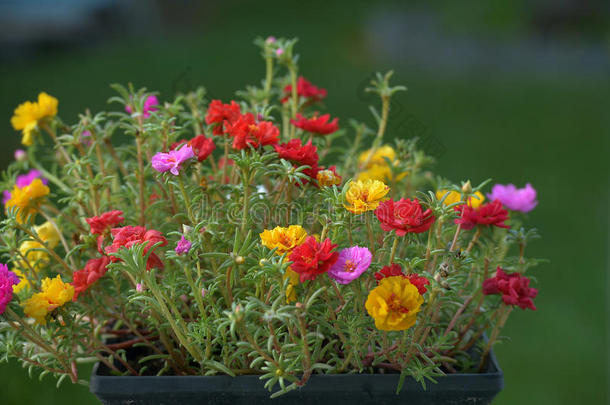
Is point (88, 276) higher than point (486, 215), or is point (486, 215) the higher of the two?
point (88, 276)

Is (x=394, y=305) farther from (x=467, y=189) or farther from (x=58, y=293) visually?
(x=58, y=293)

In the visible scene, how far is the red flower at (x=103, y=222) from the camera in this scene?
0.79 m

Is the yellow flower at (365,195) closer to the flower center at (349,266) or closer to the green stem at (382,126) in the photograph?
the flower center at (349,266)

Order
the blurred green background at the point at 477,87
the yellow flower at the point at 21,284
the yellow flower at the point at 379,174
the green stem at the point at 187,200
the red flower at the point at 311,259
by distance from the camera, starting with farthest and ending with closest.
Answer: the blurred green background at the point at 477,87 → the yellow flower at the point at 379,174 → the yellow flower at the point at 21,284 → the green stem at the point at 187,200 → the red flower at the point at 311,259

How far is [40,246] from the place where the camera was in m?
0.93

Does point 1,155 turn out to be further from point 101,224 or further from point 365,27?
point 365,27

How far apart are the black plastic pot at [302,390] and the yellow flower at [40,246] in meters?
0.25

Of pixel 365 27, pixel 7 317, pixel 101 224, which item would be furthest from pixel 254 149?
pixel 365 27

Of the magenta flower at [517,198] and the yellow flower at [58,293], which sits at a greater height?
the yellow flower at [58,293]

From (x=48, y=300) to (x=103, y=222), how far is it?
12cm

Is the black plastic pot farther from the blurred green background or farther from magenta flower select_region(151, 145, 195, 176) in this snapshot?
the blurred green background

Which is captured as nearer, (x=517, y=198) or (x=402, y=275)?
(x=402, y=275)

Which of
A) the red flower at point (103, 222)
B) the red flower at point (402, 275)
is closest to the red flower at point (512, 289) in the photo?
the red flower at point (402, 275)

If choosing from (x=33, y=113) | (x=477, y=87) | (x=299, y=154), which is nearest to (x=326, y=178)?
(x=299, y=154)
